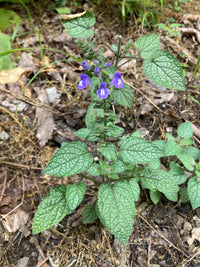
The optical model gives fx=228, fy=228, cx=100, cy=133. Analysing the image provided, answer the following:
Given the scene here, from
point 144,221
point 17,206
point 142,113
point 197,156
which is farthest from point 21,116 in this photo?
point 197,156

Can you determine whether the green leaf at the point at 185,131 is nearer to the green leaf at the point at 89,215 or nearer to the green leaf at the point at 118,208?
the green leaf at the point at 118,208

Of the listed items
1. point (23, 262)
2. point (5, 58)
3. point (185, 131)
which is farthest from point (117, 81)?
point (5, 58)

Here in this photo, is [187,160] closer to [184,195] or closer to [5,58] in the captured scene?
[184,195]

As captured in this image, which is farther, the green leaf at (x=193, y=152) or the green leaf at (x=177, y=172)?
the green leaf at (x=193, y=152)

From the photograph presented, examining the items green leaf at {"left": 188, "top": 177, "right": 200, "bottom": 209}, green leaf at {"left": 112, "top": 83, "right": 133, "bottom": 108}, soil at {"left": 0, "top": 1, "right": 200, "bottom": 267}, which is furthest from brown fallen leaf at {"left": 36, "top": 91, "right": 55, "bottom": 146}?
green leaf at {"left": 188, "top": 177, "right": 200, "bottom": 209}

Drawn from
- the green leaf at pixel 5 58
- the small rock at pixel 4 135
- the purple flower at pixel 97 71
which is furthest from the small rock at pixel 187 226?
the green leaf at pixel 5 58
